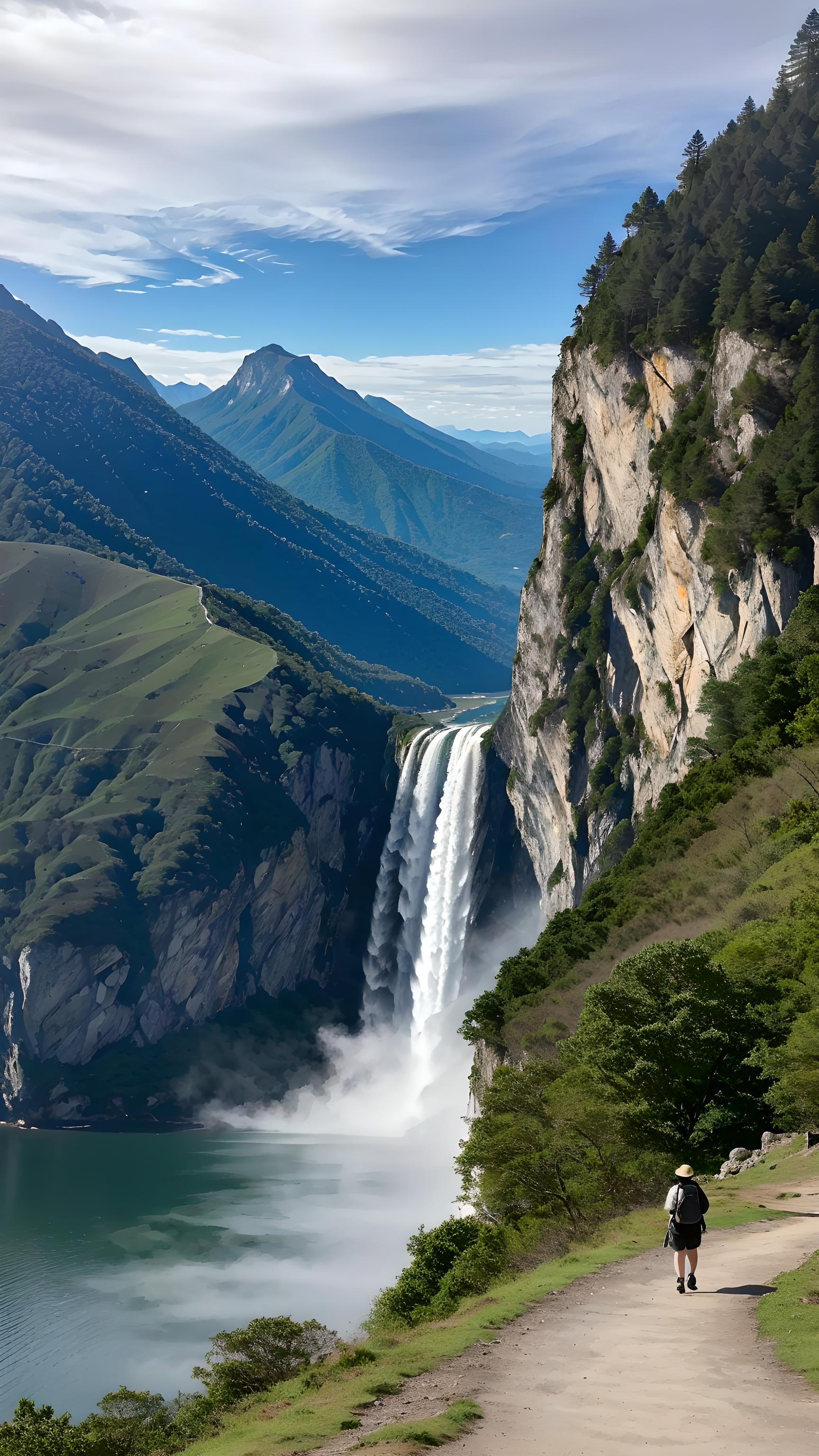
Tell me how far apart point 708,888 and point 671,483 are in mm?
29883

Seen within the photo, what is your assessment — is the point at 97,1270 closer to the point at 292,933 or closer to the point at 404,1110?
the point at 404,1110

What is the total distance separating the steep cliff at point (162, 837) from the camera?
10750 centimetres

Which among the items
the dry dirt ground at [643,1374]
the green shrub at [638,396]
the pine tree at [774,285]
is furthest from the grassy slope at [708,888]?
the green shrub at [638,396]

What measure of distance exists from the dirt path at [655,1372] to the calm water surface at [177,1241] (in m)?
36.0

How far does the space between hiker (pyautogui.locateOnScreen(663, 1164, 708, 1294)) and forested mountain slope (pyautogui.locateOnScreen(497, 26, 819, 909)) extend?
41.5 meters

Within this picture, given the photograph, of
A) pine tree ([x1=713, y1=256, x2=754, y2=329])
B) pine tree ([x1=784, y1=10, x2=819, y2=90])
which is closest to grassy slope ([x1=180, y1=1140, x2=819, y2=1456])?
pine tree ([x1=713, y1=256, x2=754, y2=329])

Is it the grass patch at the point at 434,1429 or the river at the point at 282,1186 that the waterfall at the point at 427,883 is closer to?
the river at the point at 282,1186

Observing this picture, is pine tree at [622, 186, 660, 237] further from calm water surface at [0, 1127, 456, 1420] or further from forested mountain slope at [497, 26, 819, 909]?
calm water surface at [0, 1127, 456, 1420]

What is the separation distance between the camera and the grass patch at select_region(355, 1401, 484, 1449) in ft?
39.5

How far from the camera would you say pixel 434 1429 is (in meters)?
12.2

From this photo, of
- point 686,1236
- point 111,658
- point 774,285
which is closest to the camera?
point 686,1236

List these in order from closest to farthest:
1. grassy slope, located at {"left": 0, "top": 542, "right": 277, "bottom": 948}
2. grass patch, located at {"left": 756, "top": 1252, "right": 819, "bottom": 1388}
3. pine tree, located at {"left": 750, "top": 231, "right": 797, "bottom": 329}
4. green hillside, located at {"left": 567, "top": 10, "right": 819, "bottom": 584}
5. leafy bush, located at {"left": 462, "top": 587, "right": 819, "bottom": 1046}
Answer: grass patch, located at {"left": 756, "top": 1252, "right": 819, "bottom": 1388}
leafy bush, located at {"left": 462, "top": 587, "right": 819, "bottom": 1046}
green hillside, located at {"left": 567, "top": 10, "right": 819, "bottom": 584}
pine tree, located at {"left": 750, "top": 231, "right": 797, "bottom": 329}
grassy slope, located at {"left": 0, "top": 542, "right": 277, "bottom": 948}

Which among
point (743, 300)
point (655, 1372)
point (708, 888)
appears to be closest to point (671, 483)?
point (743, 300)

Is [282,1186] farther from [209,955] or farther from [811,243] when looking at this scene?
[811,243]
